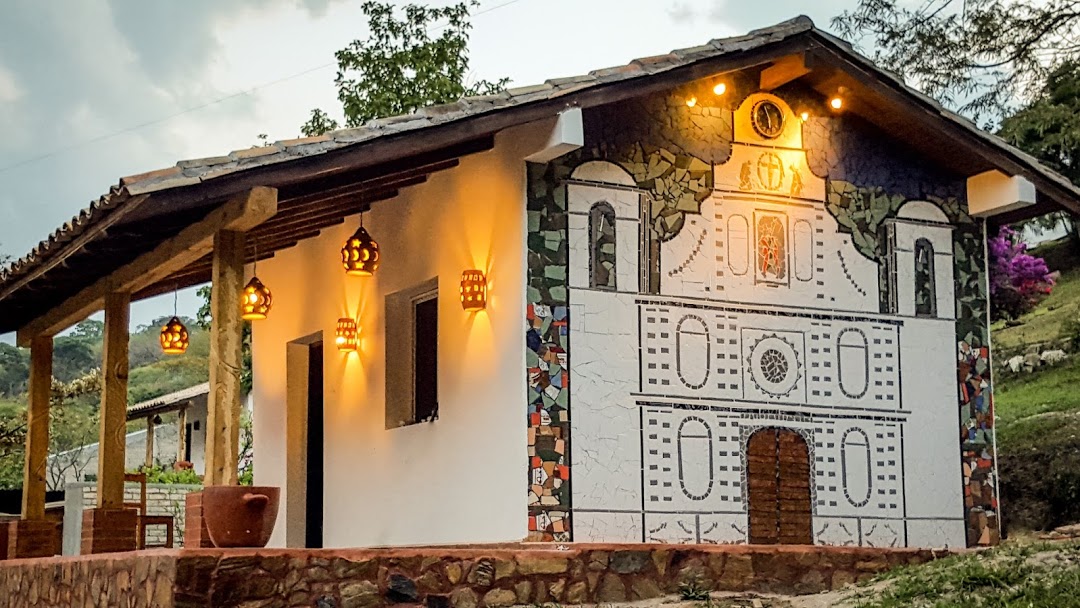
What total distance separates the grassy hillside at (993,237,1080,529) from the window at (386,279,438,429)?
6032mm

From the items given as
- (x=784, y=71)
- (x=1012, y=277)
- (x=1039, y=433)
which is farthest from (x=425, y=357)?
(x=1012, y=277)

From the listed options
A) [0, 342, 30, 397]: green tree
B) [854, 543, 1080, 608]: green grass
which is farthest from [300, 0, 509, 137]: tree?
[0, 342, 30, 397]: green tree

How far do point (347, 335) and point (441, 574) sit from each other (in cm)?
442

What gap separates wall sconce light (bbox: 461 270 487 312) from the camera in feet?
33.4

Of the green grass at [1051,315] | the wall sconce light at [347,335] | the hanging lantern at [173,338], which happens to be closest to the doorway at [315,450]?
the wall sconce light at [347,335]

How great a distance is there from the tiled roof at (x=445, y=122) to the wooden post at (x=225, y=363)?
0.70 metres

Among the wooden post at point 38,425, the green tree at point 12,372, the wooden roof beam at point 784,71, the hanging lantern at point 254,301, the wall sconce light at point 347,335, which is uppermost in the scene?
the green tree at point 12,372

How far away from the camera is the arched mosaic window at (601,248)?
10.0m

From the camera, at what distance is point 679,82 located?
32.9 ft

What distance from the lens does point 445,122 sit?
8961 millimetres

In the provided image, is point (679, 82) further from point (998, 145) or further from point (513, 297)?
point (998, 145)

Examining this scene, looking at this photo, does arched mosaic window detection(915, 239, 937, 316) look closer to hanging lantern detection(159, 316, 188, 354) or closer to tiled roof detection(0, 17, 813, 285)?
tiled roof detection(0, 17, 813, 285)

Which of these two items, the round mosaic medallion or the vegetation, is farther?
the vegetation

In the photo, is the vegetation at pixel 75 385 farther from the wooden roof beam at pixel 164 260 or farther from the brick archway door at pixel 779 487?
the brick archway door at pixel 779 487
